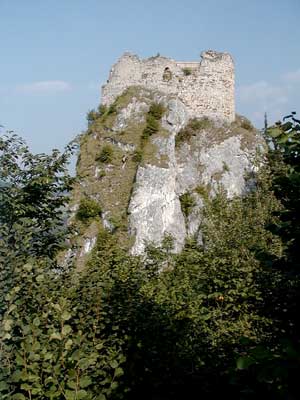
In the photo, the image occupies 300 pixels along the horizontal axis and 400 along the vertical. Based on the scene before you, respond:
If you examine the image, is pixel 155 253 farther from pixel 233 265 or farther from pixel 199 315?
pixel 199 315

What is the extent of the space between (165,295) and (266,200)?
14.5 metres

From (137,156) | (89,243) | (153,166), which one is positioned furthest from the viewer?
(137,156)

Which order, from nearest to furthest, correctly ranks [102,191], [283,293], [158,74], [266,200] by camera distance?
[283,293]
[266,200]
[102,191]
[158,74]

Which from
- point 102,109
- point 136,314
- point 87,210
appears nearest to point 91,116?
point 102,109

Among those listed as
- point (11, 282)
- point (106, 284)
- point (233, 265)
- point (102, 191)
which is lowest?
point (11, 282)

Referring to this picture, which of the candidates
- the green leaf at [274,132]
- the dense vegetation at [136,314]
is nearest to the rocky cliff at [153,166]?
the dense vegetation at [136,314]

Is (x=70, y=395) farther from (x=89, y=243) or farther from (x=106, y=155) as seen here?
(x=106, y=155)

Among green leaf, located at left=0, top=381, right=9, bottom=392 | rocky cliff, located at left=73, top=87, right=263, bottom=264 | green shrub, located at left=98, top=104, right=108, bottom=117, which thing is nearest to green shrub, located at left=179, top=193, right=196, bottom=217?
rocky cliff, located at left=73, top=87, right=263, bottom=264

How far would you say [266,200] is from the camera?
21000 mm

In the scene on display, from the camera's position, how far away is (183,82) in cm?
3034

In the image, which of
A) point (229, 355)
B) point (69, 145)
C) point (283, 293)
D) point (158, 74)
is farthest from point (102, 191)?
point (283, 293)

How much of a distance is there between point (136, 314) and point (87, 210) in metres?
21.2

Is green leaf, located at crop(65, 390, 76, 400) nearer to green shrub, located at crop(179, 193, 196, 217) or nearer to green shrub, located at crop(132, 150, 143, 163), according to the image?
green shrub, located at crop(132, 150, 143, 163)

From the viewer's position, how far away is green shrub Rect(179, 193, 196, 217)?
28875 mm
